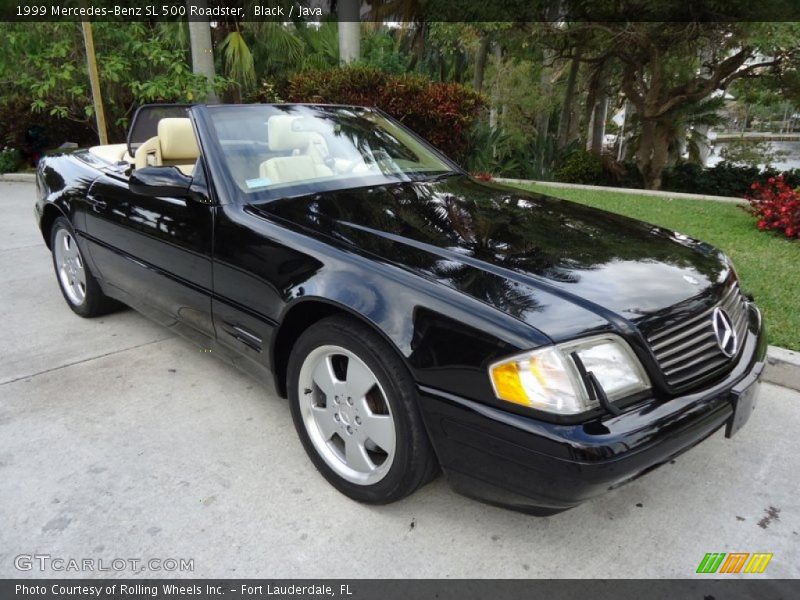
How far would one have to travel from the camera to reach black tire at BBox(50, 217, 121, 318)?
158 inches

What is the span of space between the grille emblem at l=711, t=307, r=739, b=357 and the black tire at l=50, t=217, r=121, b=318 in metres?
3.72

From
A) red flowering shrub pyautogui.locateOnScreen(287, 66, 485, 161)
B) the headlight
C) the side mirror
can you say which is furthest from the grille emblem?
red flowering shrub pyautogui.locateOnScreen(287, 66, 485, 161)

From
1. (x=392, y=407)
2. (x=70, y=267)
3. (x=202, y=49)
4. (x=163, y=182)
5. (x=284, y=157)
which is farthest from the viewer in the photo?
(x=202, y=49)

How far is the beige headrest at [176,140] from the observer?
360 centimetres

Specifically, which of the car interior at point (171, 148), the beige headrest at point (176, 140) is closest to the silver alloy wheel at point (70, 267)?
the car interior at point (171, 148)

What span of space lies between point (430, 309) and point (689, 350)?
0.88 metres

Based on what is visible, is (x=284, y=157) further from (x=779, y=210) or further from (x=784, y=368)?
(x=779, y=210)

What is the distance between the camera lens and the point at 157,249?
301 cm

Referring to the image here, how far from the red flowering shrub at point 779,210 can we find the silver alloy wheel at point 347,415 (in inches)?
207

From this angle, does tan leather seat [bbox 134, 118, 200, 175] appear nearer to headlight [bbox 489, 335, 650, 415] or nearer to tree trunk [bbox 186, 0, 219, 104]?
headlight [bbox 489, 335, 650, 415]

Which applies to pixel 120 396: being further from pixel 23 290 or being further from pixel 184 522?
pixel 23 290

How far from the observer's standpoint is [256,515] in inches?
87.6
